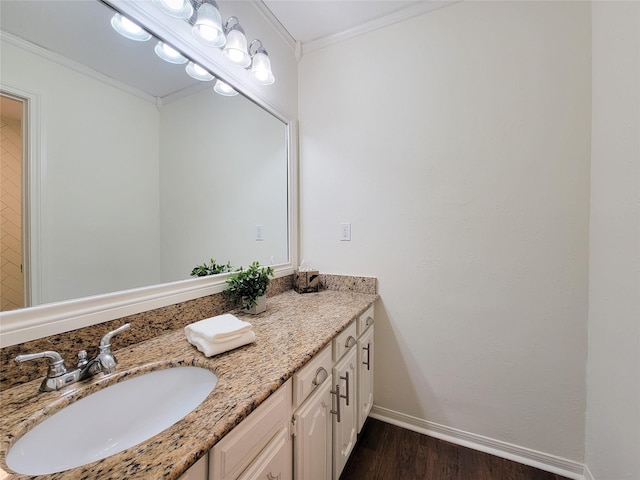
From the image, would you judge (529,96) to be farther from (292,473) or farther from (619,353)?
(292,473)

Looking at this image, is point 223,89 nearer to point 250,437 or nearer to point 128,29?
point 128,29

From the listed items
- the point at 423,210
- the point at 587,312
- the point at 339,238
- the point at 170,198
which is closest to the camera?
the point at 170,198

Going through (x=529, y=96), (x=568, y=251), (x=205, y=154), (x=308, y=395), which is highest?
(x=529, y=96)

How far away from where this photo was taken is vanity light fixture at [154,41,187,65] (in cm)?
106

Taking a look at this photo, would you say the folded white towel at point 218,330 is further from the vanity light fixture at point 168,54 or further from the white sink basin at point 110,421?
the vanity light fixture at point 168,54

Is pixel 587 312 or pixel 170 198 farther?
pixel 587 312

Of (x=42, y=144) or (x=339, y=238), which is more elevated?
(x=42, y=144)

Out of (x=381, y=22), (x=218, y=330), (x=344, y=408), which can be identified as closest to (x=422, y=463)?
(x=344, y=408)

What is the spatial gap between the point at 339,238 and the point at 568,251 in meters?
1.23

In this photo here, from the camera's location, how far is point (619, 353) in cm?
104

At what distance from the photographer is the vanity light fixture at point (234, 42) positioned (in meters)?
1.21

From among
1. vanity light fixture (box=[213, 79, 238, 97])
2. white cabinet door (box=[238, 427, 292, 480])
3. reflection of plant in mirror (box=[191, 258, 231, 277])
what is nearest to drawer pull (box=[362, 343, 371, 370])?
white cabinet door (box=[238, 427, 292, 480])

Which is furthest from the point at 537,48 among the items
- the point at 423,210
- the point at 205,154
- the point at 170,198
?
the point at 170,198

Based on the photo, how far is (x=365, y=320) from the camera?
4.96 feet
